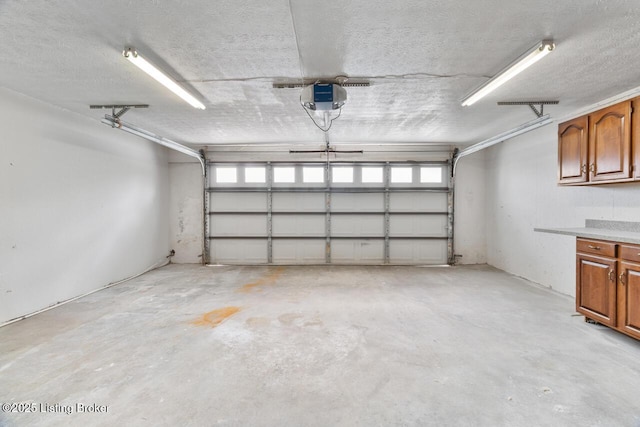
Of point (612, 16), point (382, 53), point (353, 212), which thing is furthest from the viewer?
point (353, 212)

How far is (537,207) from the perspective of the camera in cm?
460

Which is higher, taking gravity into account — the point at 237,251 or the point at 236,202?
the point at 236,202

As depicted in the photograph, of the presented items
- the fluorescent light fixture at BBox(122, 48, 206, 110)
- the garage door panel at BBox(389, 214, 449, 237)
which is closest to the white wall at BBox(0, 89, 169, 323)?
the fluorescent light fixture at BBox(122, 48, 206, 110)

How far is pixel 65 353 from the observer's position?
242cm

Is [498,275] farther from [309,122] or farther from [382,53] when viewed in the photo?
[382,53]

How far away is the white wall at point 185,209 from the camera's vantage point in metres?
6.38

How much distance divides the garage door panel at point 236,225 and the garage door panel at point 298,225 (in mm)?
369

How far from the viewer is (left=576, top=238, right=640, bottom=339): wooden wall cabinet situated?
8.09 feet

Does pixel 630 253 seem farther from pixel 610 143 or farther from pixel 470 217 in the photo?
pixel 470 217

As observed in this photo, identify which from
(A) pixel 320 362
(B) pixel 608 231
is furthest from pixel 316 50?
(B) pixel 608 231

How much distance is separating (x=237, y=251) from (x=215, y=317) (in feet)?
10.6

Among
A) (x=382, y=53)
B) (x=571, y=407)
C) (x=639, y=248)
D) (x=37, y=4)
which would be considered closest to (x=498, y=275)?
(x=639, y=248)

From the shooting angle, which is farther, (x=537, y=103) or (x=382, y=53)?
Answer: (x=537, y=103)

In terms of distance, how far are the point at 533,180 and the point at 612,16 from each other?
3.41m
